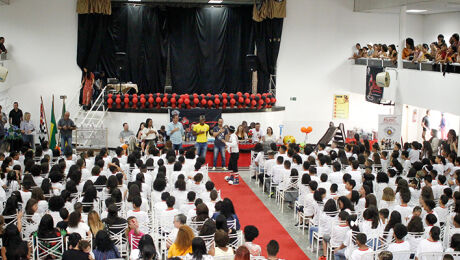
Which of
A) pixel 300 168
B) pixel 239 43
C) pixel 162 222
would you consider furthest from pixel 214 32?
pixel 162 222

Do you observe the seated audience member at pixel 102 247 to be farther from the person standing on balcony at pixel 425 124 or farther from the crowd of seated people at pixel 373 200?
the person standing on balcony at pixel 425 124

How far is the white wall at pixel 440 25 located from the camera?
20891mm

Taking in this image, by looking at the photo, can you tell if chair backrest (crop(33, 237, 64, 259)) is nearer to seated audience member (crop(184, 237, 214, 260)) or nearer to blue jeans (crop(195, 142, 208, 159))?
seated audience member (crop(184, 237, 214, 260))

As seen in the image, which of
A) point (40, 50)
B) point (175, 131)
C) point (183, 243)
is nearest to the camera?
point (183, 243)

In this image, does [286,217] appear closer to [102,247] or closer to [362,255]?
[362,255]

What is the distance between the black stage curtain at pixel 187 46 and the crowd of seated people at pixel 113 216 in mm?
9967

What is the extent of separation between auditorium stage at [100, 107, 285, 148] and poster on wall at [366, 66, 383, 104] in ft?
11.2

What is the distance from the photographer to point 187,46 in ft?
74.1

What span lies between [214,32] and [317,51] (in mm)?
4128

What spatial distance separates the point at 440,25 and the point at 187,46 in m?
9.76

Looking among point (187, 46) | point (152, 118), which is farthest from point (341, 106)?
point (152, 118)

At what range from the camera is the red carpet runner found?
34.0 ft

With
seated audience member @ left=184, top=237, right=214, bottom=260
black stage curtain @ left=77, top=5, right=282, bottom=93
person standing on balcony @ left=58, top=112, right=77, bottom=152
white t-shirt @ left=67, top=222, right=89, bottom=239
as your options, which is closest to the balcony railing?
black stage curtain @ left=77, top=5, right=282, bottom=93

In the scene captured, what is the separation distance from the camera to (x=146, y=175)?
11.3m
